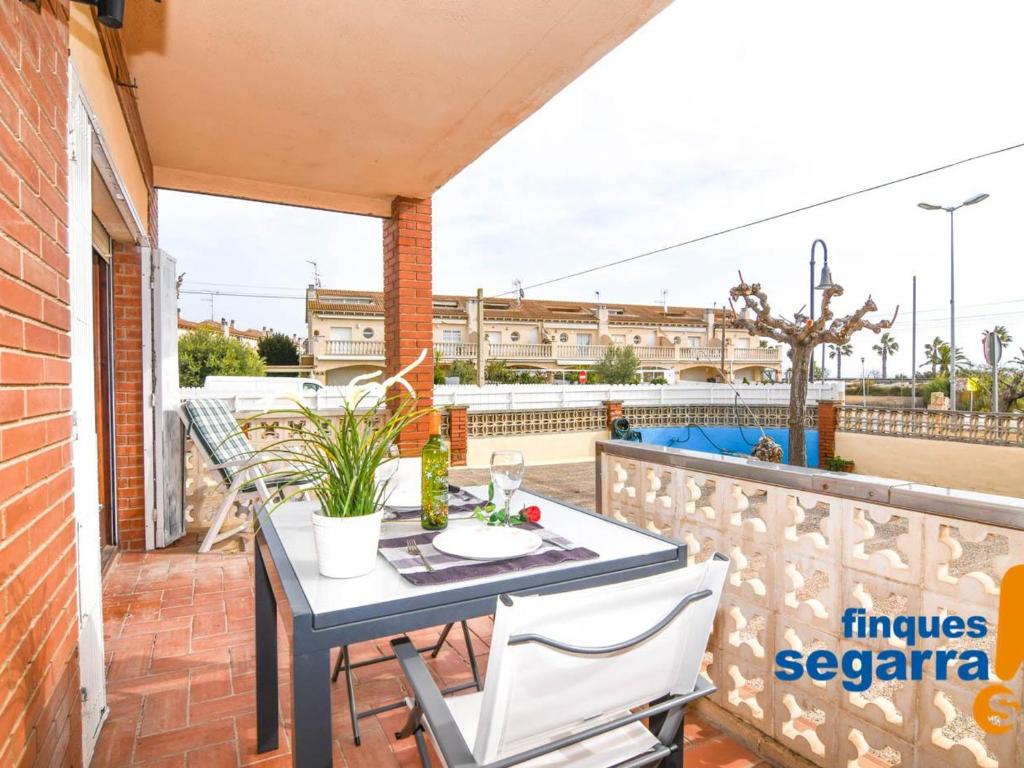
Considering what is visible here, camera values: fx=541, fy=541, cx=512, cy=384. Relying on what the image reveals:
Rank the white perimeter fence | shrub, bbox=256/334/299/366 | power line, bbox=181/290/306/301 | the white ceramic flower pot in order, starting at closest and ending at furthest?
the white ceramic flower pot, the white perimeter fence, shrub, bbox=256/334/299/366, power line, bbox=181/290/306/301

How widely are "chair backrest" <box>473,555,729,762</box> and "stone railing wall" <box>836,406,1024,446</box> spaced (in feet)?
Result: 38.5

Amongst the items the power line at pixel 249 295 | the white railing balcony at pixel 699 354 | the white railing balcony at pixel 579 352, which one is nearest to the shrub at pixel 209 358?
the power line at pixel 249 295

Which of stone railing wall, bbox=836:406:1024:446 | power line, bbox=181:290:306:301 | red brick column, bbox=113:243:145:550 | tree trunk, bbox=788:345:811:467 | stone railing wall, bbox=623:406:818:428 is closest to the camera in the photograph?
red brick column, bbox=113:243:145:550

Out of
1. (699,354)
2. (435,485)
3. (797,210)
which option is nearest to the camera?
(435,485)

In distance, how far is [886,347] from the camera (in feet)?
157

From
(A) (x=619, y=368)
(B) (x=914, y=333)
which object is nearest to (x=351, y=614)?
(A) (x=619, y=368)

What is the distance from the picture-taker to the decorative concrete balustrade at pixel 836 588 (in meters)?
1.25

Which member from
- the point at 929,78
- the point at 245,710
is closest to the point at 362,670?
the point at 245,710

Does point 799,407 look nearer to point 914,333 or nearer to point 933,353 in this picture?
point 914,333

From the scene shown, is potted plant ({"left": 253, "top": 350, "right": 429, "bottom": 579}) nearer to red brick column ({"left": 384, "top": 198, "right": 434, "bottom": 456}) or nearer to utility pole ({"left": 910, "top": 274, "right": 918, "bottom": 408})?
red brick column ({"left": 384, "top": 198, "right": 434, "bottom": 456})

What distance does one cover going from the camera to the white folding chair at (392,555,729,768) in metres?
0.78

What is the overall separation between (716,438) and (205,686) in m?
13.8

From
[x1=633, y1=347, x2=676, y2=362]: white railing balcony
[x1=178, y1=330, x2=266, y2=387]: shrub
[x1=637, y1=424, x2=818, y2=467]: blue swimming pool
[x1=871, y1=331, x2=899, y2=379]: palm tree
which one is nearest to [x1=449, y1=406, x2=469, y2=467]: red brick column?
[x1=637, y1=424, x2=818, y2=467]: blue swimming pool

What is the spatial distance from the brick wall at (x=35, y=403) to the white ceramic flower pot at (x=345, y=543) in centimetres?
52
